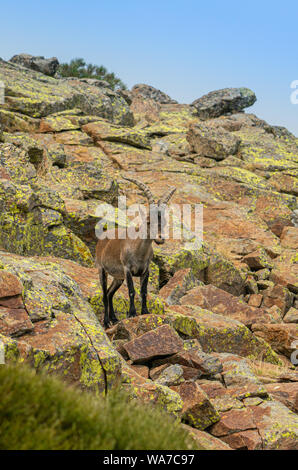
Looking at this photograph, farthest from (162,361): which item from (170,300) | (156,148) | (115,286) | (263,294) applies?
(156,148)

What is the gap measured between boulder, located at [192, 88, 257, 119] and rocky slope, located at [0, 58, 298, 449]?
12562 millimetres

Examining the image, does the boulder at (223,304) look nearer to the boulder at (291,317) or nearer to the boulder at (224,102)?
the boulder at (291,317)

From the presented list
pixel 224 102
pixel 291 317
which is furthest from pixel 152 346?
pixel 224 102

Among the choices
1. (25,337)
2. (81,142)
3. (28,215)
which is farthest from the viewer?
Answer: (81,142)

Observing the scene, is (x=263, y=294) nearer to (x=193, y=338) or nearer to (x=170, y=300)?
(x=170, y=300)

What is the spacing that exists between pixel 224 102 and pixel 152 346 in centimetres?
5264

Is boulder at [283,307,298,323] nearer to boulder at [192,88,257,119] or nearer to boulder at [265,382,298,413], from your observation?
boulder at [265,382,298,413]

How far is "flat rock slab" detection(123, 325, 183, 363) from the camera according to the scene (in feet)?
37.6

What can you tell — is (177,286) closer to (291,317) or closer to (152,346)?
(291,317)

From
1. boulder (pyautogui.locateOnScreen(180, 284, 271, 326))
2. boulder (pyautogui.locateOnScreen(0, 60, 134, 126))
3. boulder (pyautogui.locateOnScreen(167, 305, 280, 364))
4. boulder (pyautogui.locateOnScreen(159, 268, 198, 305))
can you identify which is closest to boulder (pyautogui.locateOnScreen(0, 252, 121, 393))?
boulder (pyautogui.locateOnScreen(167, 305, 280, 364))

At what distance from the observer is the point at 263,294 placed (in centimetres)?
2327

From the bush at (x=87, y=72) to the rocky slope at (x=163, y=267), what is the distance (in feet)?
91.1
